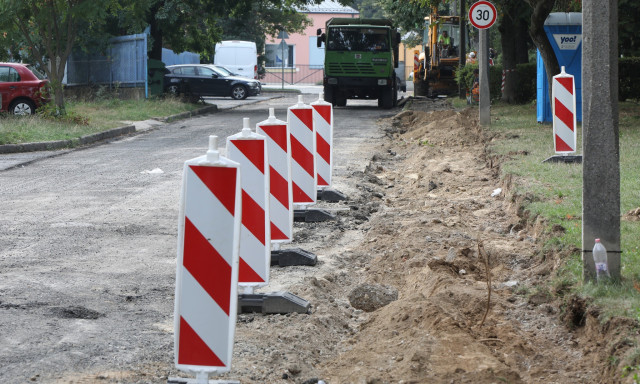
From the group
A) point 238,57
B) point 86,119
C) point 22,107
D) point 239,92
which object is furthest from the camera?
point 238,57

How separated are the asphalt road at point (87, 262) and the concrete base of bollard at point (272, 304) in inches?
20.5

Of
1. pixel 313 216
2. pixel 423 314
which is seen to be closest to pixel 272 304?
pixel 423 314

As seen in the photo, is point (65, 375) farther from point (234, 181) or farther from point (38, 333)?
point (234, 181)

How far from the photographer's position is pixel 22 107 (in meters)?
24.3

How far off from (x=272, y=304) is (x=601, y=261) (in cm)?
221

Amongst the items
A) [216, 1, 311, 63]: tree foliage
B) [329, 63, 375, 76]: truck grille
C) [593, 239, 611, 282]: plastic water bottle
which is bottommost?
[593, 239, 611, 282]: plastic water bottle

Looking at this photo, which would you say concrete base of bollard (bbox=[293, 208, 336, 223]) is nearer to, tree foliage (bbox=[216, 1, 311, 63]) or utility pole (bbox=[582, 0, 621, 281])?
utility pole (bbox=[582, 0, 621, 281])

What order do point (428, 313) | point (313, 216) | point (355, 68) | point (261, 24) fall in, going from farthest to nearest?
1. point (261, 24)
2. point (355, 68)
3. point (313, 216)
4. point (428, 313)

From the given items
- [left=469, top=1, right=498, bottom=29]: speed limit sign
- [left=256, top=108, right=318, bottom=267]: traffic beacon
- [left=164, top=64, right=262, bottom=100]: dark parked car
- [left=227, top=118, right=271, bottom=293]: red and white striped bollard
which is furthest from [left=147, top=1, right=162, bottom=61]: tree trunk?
[left=227, top=118, right=271, bottom=293]: red and white striped bollard

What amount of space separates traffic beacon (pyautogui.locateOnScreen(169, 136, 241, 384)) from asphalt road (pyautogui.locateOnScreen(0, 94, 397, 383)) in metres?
0.49

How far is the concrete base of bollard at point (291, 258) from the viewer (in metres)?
8.05

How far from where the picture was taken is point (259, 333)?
5.98 m

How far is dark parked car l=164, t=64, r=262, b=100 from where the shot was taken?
38469 mm

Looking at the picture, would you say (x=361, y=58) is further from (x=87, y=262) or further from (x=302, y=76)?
(x=302, y=76)
